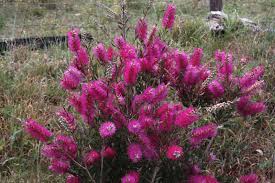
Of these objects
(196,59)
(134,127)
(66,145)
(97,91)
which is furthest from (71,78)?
(196,59)

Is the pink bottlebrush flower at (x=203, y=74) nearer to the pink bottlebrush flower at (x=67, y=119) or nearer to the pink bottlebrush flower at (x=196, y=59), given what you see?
the pink bottlebrush flower at (x=196, y=59)

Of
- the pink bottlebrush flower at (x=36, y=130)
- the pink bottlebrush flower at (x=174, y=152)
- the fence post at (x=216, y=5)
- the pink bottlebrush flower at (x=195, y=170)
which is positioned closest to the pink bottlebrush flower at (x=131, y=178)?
the pink bottlebrush flower at (x=174, y=152)

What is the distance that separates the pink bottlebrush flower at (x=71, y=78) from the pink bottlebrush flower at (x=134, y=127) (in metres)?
0.40

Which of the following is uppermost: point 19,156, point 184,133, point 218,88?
point 218,88

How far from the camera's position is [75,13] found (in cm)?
762

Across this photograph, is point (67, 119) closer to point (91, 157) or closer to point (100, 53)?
point (91, 157)

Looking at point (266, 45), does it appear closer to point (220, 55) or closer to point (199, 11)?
point (220, 55)

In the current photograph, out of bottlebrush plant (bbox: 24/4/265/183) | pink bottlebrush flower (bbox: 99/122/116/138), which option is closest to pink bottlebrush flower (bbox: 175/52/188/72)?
bottlebrush plant (bbox: 24/4/265/183)

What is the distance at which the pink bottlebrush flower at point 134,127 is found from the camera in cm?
241

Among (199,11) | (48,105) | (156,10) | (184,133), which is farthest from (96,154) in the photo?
(199,11)

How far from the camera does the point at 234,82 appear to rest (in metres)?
2.78

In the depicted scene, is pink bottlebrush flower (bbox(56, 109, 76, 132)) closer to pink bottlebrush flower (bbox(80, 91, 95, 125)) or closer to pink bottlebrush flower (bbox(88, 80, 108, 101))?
pink bottlebrush flower (bbox(80, 91, 95, 125))

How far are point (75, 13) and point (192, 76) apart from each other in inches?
205

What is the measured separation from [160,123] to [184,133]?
33cm
